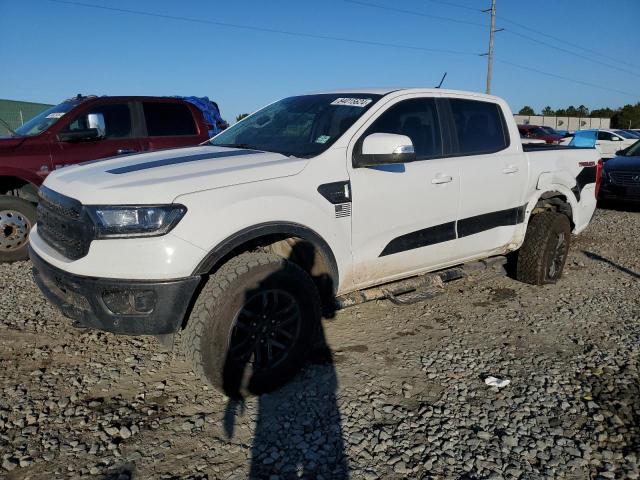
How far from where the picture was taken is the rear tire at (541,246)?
4.80 m

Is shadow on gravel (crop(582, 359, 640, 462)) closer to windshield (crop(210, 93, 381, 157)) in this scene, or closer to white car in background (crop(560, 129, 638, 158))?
windshield (crop(210, 93, 381, 157))

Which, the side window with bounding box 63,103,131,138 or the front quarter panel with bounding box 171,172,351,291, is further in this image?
the side window with bounding box 63,103,131,138

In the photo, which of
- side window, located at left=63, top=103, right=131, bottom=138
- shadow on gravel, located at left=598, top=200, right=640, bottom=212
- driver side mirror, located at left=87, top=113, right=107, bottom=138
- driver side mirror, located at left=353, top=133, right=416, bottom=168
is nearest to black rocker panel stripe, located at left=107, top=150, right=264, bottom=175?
driver side mirror, located at left=353, top=133, right=416, bottom=168

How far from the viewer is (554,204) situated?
505 centimetres

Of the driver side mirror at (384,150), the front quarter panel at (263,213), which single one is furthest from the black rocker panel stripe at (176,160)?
the driver side mirror at (384,150)

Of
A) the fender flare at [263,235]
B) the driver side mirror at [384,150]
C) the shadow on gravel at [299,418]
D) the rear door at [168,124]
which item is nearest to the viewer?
the shadow on gravel at [299,418]

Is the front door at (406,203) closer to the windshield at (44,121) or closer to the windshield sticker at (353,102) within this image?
the windshield sticker at (353,102)

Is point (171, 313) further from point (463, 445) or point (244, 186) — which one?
point (463, 445)

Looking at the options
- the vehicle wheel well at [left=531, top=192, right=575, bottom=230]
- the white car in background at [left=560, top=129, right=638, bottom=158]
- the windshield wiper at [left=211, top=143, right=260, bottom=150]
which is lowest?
the white car in background at [left=560, top=129, right=638, bottom=158]

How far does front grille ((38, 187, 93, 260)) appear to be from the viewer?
2615 millimetres

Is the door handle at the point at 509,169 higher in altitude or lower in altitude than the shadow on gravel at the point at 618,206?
higher

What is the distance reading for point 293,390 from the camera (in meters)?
3.08

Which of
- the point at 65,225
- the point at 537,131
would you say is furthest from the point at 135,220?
the point at 537,131

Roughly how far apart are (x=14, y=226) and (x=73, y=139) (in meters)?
1.21
